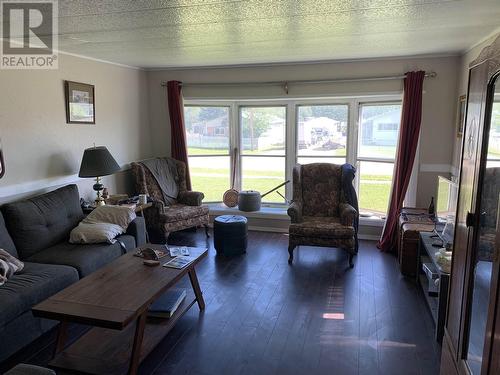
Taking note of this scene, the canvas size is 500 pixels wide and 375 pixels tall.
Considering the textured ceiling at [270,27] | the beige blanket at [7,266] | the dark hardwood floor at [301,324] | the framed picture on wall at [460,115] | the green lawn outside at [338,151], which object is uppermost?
the textured ceiling at [270,27]

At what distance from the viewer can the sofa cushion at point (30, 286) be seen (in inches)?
91.2

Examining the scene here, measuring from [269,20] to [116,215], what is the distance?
225 cm

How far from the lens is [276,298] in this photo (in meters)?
3.23

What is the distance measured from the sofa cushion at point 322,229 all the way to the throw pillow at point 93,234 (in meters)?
1.85

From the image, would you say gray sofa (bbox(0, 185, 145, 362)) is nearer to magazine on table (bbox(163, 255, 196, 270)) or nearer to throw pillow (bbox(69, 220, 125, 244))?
throw pillow (bbox(69, 220, 125, 244))

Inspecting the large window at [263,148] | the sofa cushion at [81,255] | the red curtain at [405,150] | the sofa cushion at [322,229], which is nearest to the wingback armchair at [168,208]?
the large window at [263,148]

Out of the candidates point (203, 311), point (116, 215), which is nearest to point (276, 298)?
point (203, 311)

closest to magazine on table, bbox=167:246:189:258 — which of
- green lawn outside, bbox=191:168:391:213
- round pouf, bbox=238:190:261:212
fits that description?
round pouf, bbox=238:190:261:212

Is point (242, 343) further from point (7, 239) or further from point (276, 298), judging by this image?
point (7, 239)

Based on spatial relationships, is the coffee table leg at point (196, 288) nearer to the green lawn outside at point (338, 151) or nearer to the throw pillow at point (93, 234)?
the throw pillow at point (93, 234)

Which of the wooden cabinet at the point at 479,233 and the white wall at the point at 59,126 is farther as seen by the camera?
the white wall at the point at 59,126

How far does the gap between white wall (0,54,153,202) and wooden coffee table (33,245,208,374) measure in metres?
1.54

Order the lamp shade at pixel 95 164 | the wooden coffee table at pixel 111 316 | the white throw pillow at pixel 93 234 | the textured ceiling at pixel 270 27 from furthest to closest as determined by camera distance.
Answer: the lamp shade at pixel 95 164 → the white throw pillow at pixel 93 234 → the textured ceiling at pixel 270 27 → the wooden coffee table at pixel 111 316

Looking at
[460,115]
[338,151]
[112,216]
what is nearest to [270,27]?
[112,216]
